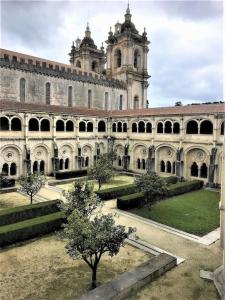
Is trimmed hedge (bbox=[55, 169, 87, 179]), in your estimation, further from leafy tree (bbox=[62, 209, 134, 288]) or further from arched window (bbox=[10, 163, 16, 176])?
leafy tree (bbox=[62, 209, 134, 288])

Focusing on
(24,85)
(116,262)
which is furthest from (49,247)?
(24,85)

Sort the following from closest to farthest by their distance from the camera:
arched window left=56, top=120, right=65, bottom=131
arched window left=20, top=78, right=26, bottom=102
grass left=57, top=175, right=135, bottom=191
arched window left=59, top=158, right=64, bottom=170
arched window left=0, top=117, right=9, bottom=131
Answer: grass left=57, top=175, right=135, bottom=191, arched window left=0, top=117, right=9, bottom=131, arched window left=56, top=120, right=65, bottom=131, arched window left=59, top=158, right=64, bottom=170, arched window left=20, top=78, right=26, bottom=102

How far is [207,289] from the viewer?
1048 cm

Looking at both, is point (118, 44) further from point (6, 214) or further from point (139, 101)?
point (6, 214)

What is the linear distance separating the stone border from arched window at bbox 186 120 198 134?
21.6 metres

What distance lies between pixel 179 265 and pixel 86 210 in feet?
17.8

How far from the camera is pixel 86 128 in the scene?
3800 cm

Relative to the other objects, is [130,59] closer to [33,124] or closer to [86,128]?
[86,128]

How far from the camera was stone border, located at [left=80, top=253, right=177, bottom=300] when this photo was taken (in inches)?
370

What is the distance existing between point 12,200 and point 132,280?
1577 centimetres

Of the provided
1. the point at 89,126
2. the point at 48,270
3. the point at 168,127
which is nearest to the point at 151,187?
the point at 48,270

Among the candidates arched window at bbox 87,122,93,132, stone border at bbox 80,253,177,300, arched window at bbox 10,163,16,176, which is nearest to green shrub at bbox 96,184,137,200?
stone border at bbox 80,253,177,300

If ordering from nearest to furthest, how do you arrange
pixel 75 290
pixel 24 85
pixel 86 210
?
pixel 75 290 < pixel 86 210 < pixel 24 85

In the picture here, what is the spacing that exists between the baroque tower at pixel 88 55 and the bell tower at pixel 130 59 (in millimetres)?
6570
